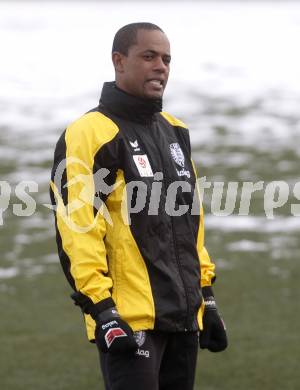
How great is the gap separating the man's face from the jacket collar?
1.3 inches

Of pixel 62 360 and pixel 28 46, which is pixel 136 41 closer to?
pixel 62 360

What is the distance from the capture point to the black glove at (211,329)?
527 cm

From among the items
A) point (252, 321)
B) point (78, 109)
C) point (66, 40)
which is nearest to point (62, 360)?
point (252, 321)

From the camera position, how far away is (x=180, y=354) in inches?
196

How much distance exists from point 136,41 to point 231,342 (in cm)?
610

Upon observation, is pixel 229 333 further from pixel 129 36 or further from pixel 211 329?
pixel 129 36

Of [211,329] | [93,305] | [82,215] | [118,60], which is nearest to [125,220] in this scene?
[82,215]

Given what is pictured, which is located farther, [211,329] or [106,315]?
[211,329]

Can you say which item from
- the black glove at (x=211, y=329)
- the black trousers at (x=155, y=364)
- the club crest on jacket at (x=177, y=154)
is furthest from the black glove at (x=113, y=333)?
the club crest on jacket at (x=177, y=154)

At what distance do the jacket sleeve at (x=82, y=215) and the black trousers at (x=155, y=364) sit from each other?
30 cm

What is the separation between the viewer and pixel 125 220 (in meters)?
4.77

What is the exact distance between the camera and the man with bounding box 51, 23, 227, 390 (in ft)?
15.2

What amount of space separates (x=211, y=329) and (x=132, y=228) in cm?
82

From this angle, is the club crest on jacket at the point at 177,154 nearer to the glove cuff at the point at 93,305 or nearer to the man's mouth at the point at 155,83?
the man's mouth at the point at 155,83
